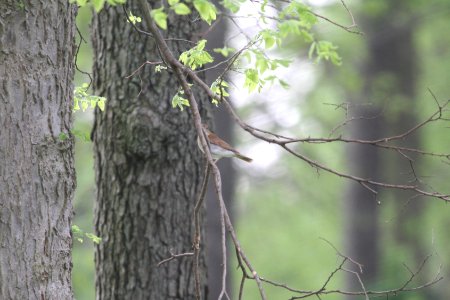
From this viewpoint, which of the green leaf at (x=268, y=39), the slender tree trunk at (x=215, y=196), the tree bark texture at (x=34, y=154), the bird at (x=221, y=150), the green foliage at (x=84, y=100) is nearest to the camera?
the green leaf at (x=268, y=39)

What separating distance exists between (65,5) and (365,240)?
10.6 m

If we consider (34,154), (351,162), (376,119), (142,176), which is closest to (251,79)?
(34,154)

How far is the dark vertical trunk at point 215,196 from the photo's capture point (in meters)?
9.82

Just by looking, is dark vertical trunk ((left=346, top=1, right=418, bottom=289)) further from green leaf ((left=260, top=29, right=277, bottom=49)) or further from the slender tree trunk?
green leaf ((left=260, top=29, right=277, bottom=49))

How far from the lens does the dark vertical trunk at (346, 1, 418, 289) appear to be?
1341 centimetres

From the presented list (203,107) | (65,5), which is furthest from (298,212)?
(65,5)

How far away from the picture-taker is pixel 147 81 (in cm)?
548

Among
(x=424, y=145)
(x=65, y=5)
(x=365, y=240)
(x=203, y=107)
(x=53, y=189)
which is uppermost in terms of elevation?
(x=424, y=145)

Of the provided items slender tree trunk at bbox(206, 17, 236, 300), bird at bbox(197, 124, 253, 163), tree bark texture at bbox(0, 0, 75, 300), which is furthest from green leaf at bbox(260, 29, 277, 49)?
slender tree trunk at bbox(206, 17, 236, 300)

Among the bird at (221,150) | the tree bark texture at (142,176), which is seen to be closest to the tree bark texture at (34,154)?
the tree bark texture at (142,176)

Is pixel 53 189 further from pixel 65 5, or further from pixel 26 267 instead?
pixel 65 5

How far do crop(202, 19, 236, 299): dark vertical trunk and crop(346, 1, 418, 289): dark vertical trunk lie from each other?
303 centimetres

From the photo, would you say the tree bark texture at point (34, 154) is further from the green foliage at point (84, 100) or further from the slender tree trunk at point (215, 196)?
the slender tree trunk at point (215, 196)

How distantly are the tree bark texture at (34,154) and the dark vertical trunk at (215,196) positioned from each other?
16.6 feet
